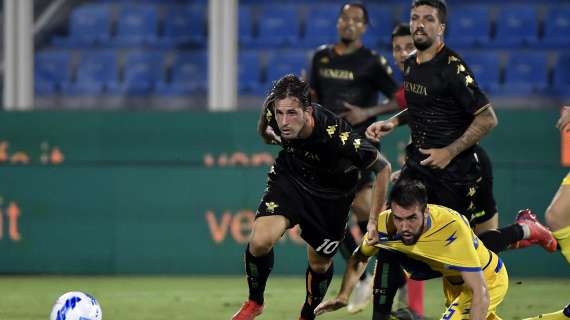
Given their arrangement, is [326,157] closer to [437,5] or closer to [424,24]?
[424,24]

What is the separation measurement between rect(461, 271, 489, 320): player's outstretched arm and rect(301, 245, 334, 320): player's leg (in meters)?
1.15

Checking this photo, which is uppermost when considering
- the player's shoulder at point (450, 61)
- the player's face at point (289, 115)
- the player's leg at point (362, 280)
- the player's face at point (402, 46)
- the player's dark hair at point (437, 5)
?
the player's dark hair at point (437, 5)

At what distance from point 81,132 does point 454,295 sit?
5322 millimetres

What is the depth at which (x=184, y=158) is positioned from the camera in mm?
10898

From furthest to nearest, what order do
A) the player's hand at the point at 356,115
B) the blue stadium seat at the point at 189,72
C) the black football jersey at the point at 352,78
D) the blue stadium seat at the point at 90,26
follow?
the blue stadium seat at the point at 90,26 < the blue stadium seat at the point at 189,72 < the black football jersey at the point at 352,78 < the player's hand at the point at 356,115

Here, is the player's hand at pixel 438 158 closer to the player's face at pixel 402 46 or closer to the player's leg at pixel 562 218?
the player's leg at pixel 562 218

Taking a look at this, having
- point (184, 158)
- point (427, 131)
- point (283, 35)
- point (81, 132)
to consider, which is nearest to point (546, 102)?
point (283, 35)

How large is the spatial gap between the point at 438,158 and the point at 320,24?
700 centimetres

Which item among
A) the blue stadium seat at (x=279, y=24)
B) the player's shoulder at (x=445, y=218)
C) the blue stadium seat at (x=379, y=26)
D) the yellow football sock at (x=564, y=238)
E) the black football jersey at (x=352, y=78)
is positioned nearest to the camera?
the player's shoulder at (x=445, y=218)

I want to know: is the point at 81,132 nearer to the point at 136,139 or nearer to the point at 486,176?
the point at 136,139

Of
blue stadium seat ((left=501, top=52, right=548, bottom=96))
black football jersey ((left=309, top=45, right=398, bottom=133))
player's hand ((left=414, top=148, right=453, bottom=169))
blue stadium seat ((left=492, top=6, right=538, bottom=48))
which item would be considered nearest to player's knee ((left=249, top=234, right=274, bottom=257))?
player's hand ((left=414, top=148, right=453, bottom=169))

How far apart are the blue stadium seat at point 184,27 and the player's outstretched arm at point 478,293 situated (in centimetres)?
685

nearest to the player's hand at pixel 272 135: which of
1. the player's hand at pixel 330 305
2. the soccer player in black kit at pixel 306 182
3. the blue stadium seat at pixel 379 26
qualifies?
the soccer player in black kit at pixel 306 182

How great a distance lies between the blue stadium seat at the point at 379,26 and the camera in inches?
515
